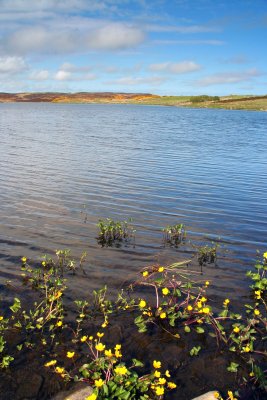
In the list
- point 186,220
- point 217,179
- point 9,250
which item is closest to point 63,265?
point 9,250

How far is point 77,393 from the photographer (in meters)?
5.72

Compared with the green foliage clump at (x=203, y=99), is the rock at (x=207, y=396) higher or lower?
lower

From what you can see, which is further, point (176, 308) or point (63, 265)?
point (63, 265)

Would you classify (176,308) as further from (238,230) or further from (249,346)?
(238,230)

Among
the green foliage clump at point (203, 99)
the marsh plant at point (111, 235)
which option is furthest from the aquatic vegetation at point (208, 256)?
the green foliage clump at point (203, 99)

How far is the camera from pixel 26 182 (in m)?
20.6

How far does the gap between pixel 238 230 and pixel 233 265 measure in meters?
3.38

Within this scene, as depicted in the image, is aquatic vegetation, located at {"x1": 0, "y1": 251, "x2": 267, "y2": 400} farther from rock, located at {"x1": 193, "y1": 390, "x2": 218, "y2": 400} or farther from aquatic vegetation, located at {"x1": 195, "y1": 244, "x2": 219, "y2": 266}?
aquatic vegetation, located at {"x1": 195, "y1": 244, "x2": 219, "y2": 266}

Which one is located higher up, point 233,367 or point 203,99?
point 203,99

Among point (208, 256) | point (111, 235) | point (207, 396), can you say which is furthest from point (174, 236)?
point (207, 396)

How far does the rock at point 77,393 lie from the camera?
563 centimetres

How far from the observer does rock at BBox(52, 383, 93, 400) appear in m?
5.63

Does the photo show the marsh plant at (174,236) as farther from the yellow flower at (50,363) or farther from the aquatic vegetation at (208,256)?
the yellow flower at (50,363)

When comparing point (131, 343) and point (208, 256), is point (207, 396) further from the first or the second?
point (208, 256)
